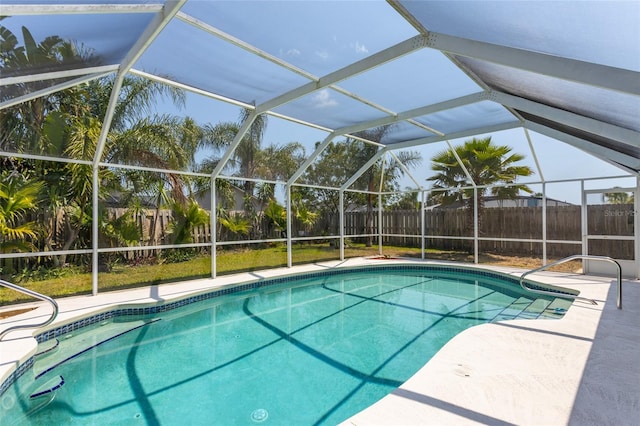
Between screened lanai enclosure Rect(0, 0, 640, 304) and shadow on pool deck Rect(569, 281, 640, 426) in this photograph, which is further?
screened lanai enclosure Rect(0, 0, 640, 304)

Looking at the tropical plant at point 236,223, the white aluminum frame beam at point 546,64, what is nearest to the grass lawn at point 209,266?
the tropical plant at point 236,223

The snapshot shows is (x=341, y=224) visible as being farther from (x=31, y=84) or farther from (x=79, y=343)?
(x=31, y=84)

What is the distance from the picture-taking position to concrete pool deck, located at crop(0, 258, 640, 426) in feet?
7.45

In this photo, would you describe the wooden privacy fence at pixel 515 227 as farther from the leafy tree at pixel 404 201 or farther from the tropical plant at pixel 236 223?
the tropical plant at pixel 236 223

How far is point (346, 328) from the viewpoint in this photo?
519 centimetres

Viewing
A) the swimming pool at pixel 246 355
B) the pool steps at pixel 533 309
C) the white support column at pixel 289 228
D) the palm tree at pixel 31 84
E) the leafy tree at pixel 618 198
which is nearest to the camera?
the swimming pool at pixel 246 355

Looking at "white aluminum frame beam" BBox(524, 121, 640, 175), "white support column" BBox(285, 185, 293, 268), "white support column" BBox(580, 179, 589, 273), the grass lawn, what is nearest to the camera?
"white aluminum frame beam" BBox(524, 121, 640, 175)

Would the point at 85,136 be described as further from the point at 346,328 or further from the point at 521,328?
the point at 521,328

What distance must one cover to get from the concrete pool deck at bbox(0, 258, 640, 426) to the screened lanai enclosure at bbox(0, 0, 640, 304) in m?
2.25

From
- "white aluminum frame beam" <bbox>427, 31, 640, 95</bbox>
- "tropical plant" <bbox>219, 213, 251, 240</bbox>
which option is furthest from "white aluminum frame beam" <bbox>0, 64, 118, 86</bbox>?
"tropical plant" <bbox>219, 213, 251, 240</bbox>

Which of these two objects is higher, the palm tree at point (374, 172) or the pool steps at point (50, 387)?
the palm tree at point (374, 172)

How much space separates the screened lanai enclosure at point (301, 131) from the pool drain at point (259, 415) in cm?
381

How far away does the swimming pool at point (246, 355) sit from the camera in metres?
3.06

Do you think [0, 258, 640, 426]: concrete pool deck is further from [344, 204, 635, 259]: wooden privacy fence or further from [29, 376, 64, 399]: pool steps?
[344, 204, 635, 259]: wooden privacy fence
